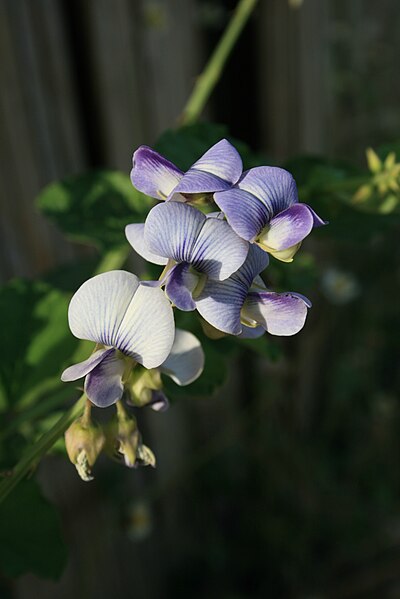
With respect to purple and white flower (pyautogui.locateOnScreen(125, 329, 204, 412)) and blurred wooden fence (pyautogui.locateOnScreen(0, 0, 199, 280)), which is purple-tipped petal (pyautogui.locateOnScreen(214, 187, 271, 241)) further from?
blurred wooden fence (pyautogui.locateOnScreen(0, 0, 199, 280))

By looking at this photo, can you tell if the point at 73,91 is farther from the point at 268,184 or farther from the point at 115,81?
the point at 268,184

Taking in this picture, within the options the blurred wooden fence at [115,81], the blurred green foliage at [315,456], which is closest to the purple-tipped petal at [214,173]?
the blurred wooden fence at [115,81]

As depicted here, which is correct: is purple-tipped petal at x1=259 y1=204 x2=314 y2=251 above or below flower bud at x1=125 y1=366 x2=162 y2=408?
above

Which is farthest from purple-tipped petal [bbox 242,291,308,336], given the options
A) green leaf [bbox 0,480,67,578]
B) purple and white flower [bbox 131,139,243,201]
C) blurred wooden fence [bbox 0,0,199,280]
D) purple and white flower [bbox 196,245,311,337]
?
blurred wooden fence [bbox 0,0,199,280]

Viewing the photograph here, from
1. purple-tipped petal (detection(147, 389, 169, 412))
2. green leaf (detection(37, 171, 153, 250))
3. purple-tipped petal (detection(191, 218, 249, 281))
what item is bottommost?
green leaf (detection(37, 171, 153, 250))

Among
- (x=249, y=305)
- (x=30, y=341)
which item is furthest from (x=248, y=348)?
(x=249, y=305)

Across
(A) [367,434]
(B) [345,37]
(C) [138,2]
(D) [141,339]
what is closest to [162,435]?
(A) [367,434]
